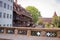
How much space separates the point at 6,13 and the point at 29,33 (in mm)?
17737

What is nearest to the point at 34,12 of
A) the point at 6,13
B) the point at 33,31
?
the point at 6,13

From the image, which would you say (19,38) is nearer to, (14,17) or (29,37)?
(29,37)

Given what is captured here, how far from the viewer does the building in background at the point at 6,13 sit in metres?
Answer: 22.9

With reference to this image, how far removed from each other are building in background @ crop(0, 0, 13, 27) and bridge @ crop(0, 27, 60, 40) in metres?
15.2

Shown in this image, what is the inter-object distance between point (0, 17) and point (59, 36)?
16.8 m

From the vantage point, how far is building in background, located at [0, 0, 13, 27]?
22.9m

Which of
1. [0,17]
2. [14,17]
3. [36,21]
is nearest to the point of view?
[0,17]

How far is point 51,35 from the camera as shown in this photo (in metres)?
6.75

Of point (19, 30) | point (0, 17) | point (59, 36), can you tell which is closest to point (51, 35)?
point (59, 36)

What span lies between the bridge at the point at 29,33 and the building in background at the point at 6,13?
15234mm

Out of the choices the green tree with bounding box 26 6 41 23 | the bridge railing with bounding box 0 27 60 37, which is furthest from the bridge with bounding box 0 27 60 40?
the green tree with bounding box 26 6 41 23

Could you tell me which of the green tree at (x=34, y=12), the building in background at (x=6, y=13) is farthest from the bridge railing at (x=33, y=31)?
the green tree at (x=34, y=12)

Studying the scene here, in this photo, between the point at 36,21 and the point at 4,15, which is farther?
the point at 36,21

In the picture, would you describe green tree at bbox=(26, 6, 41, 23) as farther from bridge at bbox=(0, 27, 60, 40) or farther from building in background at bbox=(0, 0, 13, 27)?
bridge at bbox=(0, 27, 60, 40)
